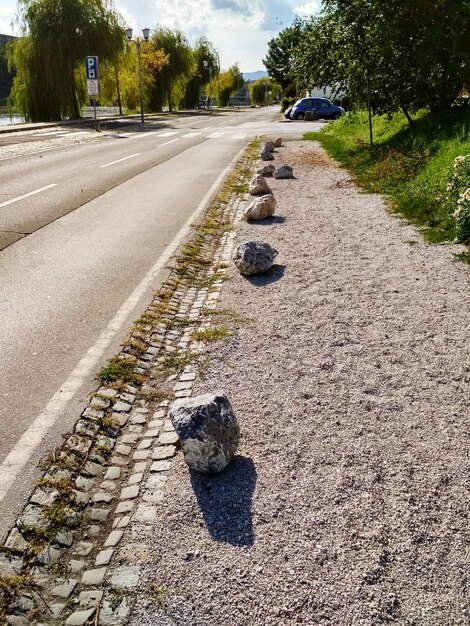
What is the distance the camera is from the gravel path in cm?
241

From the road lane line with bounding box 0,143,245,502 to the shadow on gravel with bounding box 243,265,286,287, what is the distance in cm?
121

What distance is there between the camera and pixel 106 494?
10.4 ft

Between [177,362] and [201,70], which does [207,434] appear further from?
[201,70]

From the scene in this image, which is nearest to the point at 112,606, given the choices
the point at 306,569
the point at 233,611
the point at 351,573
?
the point at 233,611

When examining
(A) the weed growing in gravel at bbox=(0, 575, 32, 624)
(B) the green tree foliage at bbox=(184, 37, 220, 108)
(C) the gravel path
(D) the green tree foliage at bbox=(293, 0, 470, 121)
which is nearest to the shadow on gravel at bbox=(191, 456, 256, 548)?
(C) the gravel path

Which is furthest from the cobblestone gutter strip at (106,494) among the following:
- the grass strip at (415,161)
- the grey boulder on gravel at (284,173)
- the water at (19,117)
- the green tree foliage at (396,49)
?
the water at (19,117)

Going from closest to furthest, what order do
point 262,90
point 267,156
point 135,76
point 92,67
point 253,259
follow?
point 253,259, point 267,156, point 92,67, point 135,76, point 262,90

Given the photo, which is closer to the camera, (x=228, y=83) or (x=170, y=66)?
(x=170, y=66)

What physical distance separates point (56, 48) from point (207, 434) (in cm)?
3713

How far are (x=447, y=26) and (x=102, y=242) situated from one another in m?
10.7

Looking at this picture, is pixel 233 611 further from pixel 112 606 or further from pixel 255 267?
pixel 255 267

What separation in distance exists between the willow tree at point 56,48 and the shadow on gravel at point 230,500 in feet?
122

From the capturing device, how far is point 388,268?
6.64 m

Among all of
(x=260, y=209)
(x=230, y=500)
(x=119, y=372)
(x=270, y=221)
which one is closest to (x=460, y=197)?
(x=270, y=221)
